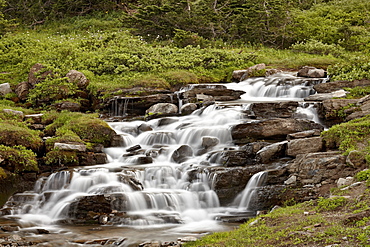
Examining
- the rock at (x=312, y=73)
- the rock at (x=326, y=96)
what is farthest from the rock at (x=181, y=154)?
the rock at (x=312, y=73)

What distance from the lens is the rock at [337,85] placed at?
1914cm

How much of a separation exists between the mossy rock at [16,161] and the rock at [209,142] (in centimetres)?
606

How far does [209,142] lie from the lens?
15.6 m

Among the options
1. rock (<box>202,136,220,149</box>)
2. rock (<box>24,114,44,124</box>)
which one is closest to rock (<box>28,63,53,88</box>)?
rock (<box>24,114,44,124</box>)

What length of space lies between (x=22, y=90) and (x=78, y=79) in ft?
9.89

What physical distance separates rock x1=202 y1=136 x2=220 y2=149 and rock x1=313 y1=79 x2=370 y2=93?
6.87 metres

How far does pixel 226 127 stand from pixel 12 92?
13.0 meters

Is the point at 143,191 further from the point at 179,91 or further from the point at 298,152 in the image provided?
the point at 179,91

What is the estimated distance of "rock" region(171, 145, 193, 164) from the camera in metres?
15.0

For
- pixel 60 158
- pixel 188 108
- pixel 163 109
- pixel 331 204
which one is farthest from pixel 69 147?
pixel 331 204

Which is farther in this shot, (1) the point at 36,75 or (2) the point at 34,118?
(1) the point at 36,75

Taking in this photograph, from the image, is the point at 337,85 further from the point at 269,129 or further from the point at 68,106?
the point at 68,106

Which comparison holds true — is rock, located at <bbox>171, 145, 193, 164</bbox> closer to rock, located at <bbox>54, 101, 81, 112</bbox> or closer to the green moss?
the green moss

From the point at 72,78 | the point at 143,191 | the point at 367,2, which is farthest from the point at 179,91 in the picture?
the point at 367,2
